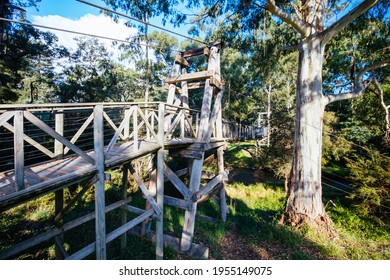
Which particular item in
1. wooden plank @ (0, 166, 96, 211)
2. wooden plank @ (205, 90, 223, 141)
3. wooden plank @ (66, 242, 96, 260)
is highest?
wooden plank @ (205, 90, 223, 141)

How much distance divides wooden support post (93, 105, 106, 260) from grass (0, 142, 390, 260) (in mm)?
2488

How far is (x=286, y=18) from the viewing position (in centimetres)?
511

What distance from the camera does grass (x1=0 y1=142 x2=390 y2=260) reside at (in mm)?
4984

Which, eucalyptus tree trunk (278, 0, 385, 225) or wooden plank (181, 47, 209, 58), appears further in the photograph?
wooden plank (181, 47, 209, 58)

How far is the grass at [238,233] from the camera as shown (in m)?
4.98

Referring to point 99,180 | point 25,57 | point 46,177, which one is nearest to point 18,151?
point 46,177

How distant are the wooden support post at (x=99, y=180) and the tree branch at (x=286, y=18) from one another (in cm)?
496

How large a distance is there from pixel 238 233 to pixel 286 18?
641cm

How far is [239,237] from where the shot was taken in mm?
5973

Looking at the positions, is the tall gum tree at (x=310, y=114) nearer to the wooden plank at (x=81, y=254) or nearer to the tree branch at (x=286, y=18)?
the tree branch at (x=286, y=18)

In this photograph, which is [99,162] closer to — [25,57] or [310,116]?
[310,116]

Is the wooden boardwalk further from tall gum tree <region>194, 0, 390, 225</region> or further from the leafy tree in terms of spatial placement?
the leafy tree

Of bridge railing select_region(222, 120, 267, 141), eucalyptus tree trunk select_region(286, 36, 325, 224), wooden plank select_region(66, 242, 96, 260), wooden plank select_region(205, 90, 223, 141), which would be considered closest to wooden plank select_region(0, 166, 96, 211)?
wooden plank select_region(66, 242, 96, 260)
